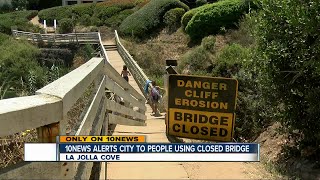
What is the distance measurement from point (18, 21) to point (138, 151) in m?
41.9

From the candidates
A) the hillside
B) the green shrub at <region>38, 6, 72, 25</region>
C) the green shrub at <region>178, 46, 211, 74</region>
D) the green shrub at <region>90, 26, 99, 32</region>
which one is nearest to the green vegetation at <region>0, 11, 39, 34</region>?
the green shrub at <region>38, 6, 72, 25</region>

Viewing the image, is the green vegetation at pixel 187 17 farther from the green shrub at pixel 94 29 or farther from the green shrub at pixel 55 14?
the green shrub at pixel 55 14

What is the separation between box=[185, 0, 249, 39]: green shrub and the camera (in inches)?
1052

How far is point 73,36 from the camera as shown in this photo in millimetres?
33688

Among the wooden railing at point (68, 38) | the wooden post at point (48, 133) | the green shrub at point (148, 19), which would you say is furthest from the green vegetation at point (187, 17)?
the wooden post at point (48, 133)

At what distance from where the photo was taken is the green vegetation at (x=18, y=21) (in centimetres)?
4066

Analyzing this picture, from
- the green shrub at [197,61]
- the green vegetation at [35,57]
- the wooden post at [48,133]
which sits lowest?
the green vegetation at [35,57]

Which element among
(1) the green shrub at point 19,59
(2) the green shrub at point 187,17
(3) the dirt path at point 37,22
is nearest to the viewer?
(1) the green shrub at point 19,59

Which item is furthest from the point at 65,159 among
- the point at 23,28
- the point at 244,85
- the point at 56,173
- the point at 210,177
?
the point at 23,28

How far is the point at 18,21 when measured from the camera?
140ft

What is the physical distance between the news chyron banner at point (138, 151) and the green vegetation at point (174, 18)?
2854 cm

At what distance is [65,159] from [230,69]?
14.7 meters

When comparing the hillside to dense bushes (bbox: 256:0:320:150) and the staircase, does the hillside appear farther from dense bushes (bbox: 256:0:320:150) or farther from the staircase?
the staircase

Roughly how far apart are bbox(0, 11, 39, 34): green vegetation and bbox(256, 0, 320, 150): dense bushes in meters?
34.7
